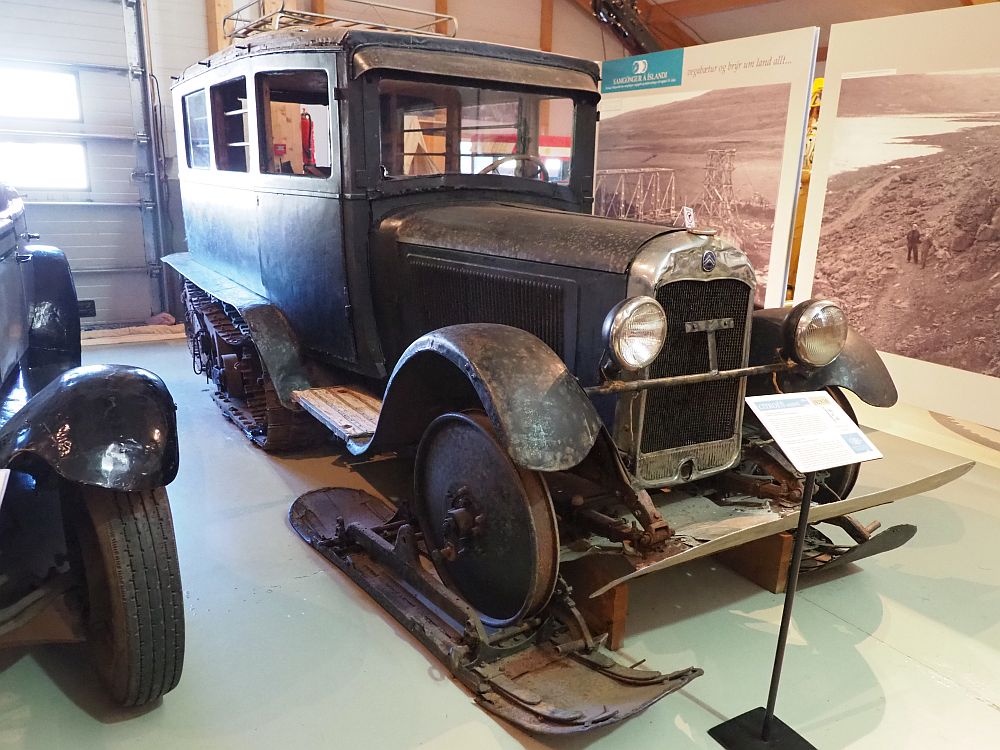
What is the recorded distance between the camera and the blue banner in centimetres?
630

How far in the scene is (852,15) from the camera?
8.89 meters

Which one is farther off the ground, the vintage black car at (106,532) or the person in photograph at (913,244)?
the person in photograph at (913,244)

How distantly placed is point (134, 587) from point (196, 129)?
3.95m

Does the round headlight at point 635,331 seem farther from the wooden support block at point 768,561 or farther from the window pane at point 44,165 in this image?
the window pane at point 44,165

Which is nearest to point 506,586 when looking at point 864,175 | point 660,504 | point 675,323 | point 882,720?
point 660,504

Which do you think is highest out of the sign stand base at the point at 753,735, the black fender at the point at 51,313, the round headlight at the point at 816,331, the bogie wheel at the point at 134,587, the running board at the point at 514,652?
the round headlight at the point at 816,331

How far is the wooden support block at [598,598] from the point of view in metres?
2.51

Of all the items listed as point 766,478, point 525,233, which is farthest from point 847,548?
point 525,233

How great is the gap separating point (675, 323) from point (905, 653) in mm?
1451

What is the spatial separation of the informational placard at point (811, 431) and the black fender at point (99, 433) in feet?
5.46

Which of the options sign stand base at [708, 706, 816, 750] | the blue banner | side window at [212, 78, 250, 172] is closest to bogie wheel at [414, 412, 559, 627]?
sign stand base at [708, 706, 816, 750]

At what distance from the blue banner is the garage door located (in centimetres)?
455

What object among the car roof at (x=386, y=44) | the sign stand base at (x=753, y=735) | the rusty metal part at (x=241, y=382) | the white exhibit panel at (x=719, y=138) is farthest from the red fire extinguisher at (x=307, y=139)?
the sign stand base at (x=753, y=735)

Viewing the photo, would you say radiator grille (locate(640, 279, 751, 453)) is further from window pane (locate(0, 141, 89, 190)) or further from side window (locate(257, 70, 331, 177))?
window pane (locate(0, 141, 89, 190))
